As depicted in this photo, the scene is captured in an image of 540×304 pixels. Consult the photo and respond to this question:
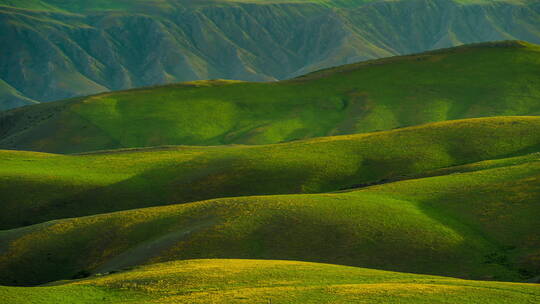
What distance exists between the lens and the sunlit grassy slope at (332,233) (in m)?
66.3

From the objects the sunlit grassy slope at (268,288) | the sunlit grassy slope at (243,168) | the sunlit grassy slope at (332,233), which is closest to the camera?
the sunlit grassy slope at (268,288)

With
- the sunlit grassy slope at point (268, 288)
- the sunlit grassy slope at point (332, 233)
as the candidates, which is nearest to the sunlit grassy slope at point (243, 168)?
the sunlit grassy slope at point (332, 233)

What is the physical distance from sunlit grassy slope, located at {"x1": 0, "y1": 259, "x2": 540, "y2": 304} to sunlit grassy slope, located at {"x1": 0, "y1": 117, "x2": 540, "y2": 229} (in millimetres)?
44351

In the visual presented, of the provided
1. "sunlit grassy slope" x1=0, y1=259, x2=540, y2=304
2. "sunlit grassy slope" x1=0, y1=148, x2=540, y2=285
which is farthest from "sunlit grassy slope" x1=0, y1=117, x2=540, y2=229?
"sunlit grassy slope" x1=0, y1=259, x2=540, y2=304

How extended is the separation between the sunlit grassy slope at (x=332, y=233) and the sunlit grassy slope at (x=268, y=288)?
10.4 metres

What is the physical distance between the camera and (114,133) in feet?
648

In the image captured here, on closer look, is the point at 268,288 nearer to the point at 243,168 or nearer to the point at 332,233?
the point at 332,233

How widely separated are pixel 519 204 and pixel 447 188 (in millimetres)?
10587

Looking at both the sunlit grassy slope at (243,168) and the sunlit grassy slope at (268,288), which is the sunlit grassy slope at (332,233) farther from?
the sunlit grassy slope at (243,168)

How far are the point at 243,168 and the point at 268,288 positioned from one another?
62.6 metres

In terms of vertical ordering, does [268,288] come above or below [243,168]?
below

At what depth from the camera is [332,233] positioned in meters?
71.2

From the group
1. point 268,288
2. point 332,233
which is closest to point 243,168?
point 332,233

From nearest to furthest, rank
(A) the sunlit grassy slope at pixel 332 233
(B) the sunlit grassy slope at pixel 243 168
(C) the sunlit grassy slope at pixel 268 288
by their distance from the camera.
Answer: (C) the sunlit grassy slope at pixel 268 288, (A) the sunlit grassy slope at pixel 332 233, (B) the sunlit grassy slope at pixel 243 168
